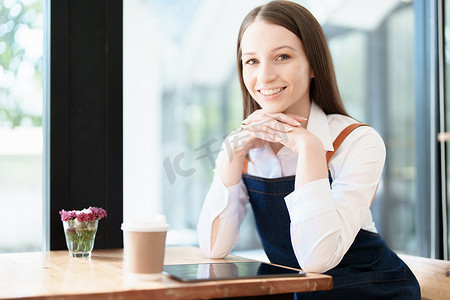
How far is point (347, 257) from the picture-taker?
4.86 feet

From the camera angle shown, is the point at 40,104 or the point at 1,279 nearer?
the point at 1,279

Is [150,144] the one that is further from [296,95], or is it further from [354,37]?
[354,37]

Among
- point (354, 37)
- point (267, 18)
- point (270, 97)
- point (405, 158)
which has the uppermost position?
point (354, 37)

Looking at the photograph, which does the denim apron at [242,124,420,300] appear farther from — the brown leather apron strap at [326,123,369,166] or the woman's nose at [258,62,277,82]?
the woman's nose at [258,62,277,82]

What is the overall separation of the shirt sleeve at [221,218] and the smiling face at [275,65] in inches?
11.4

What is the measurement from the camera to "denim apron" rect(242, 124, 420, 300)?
4.60 ft

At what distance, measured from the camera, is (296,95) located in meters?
1.58

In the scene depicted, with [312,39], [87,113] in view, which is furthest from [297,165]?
[87,113]

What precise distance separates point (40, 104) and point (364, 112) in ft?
5.49

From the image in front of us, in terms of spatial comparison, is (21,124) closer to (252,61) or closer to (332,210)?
(252,61)

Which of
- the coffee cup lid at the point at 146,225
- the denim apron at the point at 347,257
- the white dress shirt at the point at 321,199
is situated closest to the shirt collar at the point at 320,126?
the white dress shirt at the point at 321,199

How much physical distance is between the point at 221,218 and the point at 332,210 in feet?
1.37

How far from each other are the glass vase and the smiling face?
65 cm

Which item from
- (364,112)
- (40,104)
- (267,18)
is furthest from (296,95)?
(364,112)
